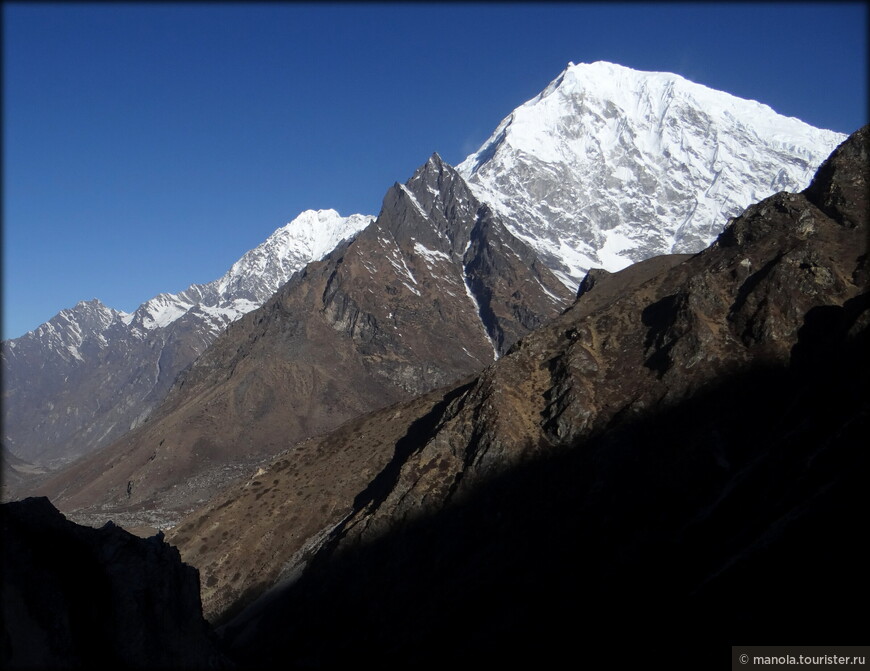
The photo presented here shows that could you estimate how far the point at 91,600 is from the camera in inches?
1405

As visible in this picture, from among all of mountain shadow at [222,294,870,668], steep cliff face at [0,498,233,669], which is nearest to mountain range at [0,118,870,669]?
steep cliff face at [0,498,233,669]

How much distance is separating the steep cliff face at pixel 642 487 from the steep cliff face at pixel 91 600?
106 feet

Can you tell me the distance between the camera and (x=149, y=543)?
4519cm

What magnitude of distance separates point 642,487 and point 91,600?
197 feet

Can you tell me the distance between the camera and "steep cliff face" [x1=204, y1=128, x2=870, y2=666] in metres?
51.4

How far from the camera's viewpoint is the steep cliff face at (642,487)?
51.4 metres

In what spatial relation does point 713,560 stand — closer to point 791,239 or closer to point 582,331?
point 582,331

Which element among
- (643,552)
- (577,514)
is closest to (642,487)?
(577,514)

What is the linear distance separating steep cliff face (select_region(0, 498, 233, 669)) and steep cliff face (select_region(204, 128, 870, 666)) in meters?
32.2

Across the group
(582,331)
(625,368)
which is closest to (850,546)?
(625,368)

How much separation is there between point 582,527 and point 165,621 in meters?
50.3

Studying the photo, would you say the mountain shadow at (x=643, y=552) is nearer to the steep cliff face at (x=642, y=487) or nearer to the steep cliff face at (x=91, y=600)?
the steep cliff face at (x=642, y=487)

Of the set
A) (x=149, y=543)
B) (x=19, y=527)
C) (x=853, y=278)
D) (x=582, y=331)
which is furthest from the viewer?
(x=582, y=331)

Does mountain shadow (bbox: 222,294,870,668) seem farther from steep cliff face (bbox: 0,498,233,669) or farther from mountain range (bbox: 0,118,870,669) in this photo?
steep cliff face (bbox: 0,498,233,669)
